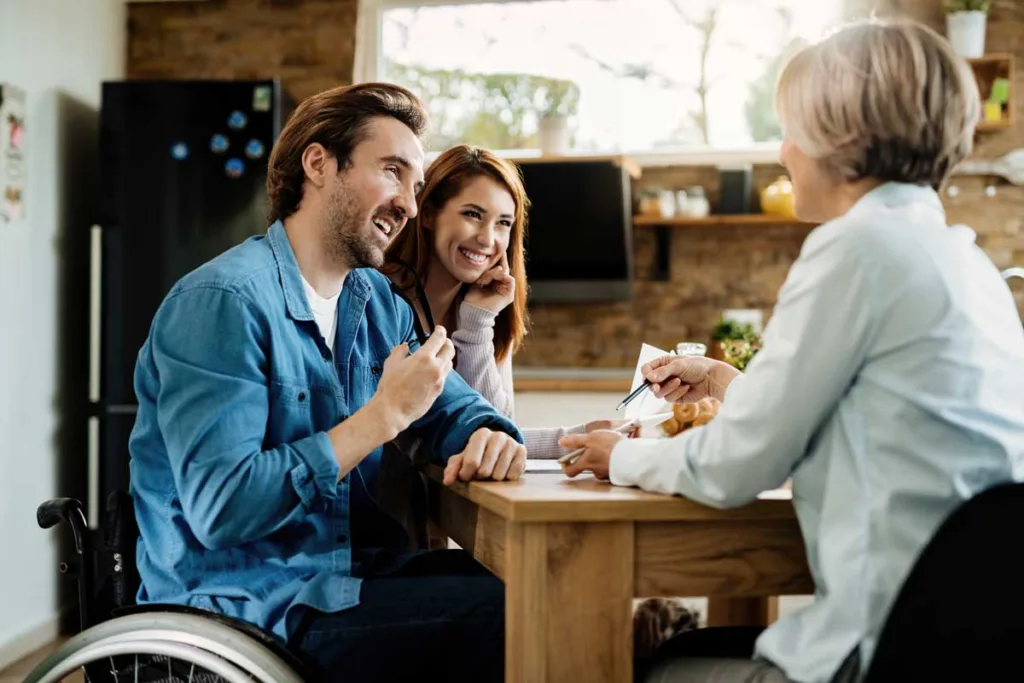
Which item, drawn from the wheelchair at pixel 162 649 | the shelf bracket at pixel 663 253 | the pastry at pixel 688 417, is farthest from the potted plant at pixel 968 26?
the wheelchair at pixel 162 649

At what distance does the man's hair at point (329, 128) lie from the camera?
168 centimetres

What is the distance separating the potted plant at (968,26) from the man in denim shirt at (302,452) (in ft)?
10.8

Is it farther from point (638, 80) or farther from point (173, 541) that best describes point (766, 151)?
point (173, 541)

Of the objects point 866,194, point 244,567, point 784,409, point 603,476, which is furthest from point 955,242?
point 244,567

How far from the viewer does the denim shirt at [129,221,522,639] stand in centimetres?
134

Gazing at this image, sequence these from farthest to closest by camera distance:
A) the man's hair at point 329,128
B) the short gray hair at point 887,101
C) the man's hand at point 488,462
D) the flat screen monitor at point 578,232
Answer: the flat screen monitor at point 578,232, the man's hair at point 329,128, the man's hand at point 488,462, the short gray hair at point 887,101

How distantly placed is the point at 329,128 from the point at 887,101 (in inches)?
35.2

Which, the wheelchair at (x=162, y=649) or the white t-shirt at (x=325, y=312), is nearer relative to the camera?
the wheelchair at (x=162, y=649)

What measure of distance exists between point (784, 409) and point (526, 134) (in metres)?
3.74

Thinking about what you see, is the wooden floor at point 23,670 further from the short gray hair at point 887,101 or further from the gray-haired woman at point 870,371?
the short gray hair at point 887,101

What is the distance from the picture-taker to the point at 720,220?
14.2 feet

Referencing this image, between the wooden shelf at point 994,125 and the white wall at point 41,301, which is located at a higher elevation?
the wooden shelf at point 994,125

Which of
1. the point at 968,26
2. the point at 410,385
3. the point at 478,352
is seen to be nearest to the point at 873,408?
the point at 410,385

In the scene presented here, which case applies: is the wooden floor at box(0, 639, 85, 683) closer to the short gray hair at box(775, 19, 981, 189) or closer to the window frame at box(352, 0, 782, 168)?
the window frame at box(352, 0, 782, 168)
